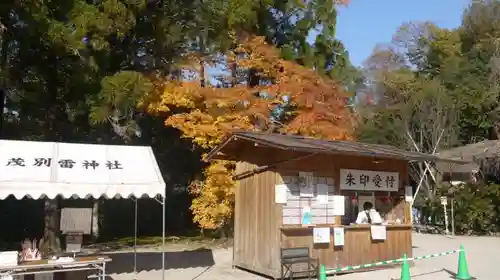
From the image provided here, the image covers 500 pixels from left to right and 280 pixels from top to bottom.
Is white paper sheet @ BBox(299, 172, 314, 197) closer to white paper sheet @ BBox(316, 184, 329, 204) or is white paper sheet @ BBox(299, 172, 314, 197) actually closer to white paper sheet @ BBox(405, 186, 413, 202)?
white paper sheet @ BBox(316, 184, 329, 204)

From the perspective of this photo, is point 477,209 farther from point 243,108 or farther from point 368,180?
point 368,180

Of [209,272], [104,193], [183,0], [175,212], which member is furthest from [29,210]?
[104,193]

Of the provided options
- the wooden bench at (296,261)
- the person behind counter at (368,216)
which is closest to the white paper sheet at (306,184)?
the wooden bench at (296,261)

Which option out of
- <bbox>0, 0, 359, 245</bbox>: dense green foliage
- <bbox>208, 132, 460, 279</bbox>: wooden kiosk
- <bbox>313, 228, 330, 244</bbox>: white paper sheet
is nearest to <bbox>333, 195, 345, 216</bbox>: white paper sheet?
<bbox>208, 132, 460, 279</bbox>: wooden kiosk

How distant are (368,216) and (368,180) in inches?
34.0

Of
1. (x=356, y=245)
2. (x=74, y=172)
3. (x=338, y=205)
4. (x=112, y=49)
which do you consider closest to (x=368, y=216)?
(x=356, y=245)

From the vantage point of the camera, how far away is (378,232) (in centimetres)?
1120

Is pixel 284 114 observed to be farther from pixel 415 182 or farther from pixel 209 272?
pixel 415 182

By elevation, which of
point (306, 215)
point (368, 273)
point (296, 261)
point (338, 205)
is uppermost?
point (338, 205)

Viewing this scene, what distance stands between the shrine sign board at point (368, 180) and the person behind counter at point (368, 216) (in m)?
0.51

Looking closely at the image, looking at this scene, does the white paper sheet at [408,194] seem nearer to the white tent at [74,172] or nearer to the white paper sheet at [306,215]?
the white paper sheet at [306,215]

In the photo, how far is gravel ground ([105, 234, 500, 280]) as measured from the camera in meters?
10.6

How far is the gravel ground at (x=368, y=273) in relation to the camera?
34.9 ft

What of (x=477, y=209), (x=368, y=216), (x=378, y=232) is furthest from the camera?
(x=477, y=209)
